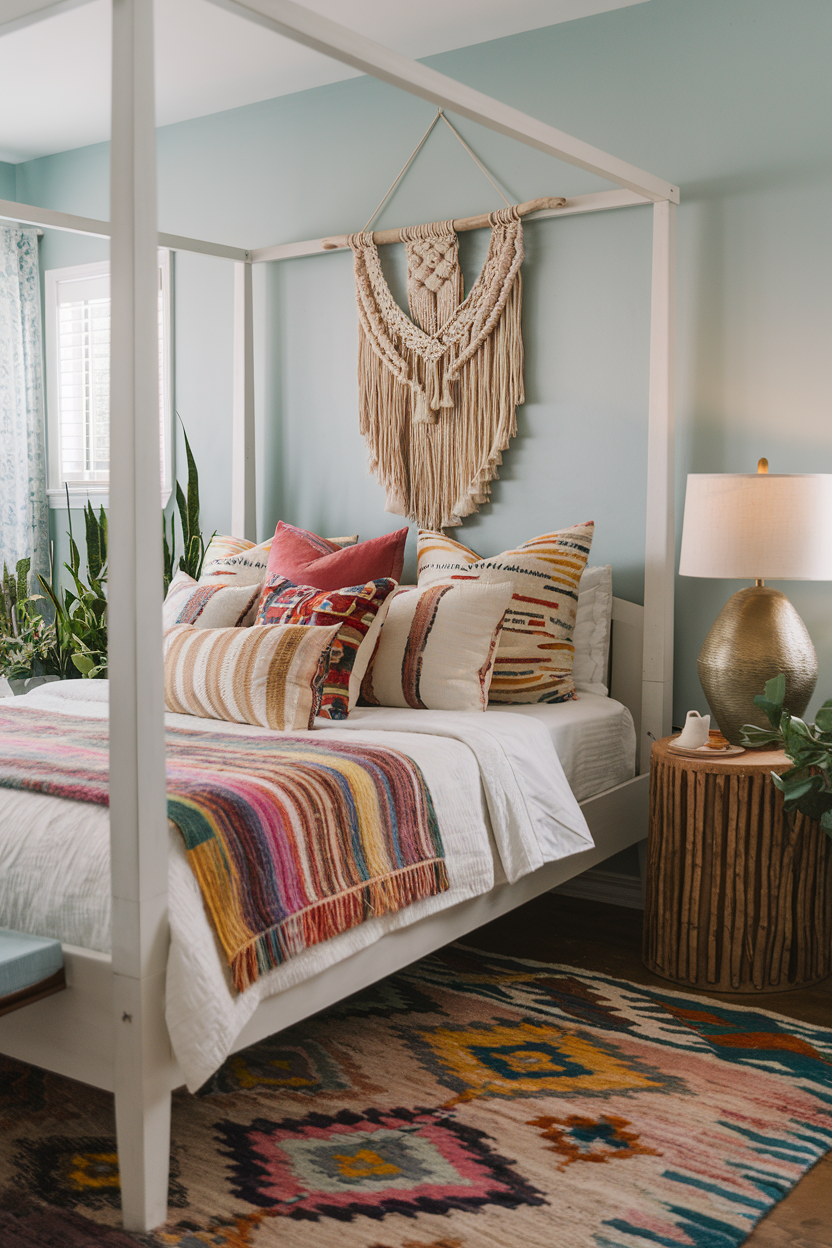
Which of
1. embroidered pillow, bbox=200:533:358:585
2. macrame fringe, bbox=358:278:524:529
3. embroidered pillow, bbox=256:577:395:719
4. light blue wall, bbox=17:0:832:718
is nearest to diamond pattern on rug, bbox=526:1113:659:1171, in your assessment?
embroidered pillow, bbox=256:577:395:719

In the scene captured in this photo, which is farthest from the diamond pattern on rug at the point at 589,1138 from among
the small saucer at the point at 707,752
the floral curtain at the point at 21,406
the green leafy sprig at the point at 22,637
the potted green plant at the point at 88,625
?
the floral curtain at the point at 21,406

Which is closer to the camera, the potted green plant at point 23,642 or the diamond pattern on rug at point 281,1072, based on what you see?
the diamond pattern on rug at point 281,1072

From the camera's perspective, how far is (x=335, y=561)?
11.1ft

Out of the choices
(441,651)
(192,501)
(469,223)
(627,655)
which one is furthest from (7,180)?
(627,655)

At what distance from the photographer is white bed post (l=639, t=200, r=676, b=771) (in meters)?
3.23

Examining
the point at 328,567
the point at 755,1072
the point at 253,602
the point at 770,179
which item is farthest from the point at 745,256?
the point at 755,1072

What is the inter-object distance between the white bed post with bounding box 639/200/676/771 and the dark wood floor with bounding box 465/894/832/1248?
53 centimetres

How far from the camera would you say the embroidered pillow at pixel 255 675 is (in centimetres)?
268

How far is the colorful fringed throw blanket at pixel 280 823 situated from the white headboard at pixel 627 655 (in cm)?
122

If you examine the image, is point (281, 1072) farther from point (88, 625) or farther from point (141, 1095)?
point (88, 625)

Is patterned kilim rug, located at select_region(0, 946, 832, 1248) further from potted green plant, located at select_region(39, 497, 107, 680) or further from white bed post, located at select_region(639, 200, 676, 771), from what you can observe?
potted green plant, located at select_region(39, 497, 107, 680)

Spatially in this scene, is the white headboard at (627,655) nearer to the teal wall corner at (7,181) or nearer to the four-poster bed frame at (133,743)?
the four-poster bed frame at (133,743)

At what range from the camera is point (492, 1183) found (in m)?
1.92

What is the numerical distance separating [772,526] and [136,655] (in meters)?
1.69
